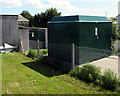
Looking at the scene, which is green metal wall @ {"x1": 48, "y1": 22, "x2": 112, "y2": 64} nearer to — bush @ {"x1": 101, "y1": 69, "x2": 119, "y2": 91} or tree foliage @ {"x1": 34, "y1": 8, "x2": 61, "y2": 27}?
bush @ {"x1": 101, "y1": 69, "x2": 119, "y2": 91}

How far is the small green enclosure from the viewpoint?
7.20 meters

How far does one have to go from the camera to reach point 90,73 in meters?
5.85

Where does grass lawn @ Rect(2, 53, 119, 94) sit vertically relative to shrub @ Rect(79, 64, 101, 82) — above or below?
below

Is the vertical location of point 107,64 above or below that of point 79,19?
below

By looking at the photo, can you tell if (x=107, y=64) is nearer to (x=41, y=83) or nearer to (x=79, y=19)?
(x=79, y=19)

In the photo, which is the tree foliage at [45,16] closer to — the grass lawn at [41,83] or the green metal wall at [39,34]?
the green metal wall at [39,34]

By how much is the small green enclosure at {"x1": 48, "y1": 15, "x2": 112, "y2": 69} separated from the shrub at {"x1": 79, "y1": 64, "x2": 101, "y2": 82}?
1090mm

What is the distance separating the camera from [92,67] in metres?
5.85

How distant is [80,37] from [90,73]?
6.33 ft

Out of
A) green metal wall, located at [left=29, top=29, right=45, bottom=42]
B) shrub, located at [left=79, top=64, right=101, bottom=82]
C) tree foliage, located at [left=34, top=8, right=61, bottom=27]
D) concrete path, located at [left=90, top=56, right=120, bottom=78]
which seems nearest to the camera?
shrub, located at [left=79, top=64, right=101, bottom=82]

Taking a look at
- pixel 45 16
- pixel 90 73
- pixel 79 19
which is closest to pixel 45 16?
pixel 45 16

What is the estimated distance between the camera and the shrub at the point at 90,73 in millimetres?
5672

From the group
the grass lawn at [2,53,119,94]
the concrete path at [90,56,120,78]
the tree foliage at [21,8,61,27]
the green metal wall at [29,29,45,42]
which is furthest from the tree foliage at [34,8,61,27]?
the grass lawn at [2,53,119,94]

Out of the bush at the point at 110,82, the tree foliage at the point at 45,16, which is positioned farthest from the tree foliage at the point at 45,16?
the bush at the point at 110,82
